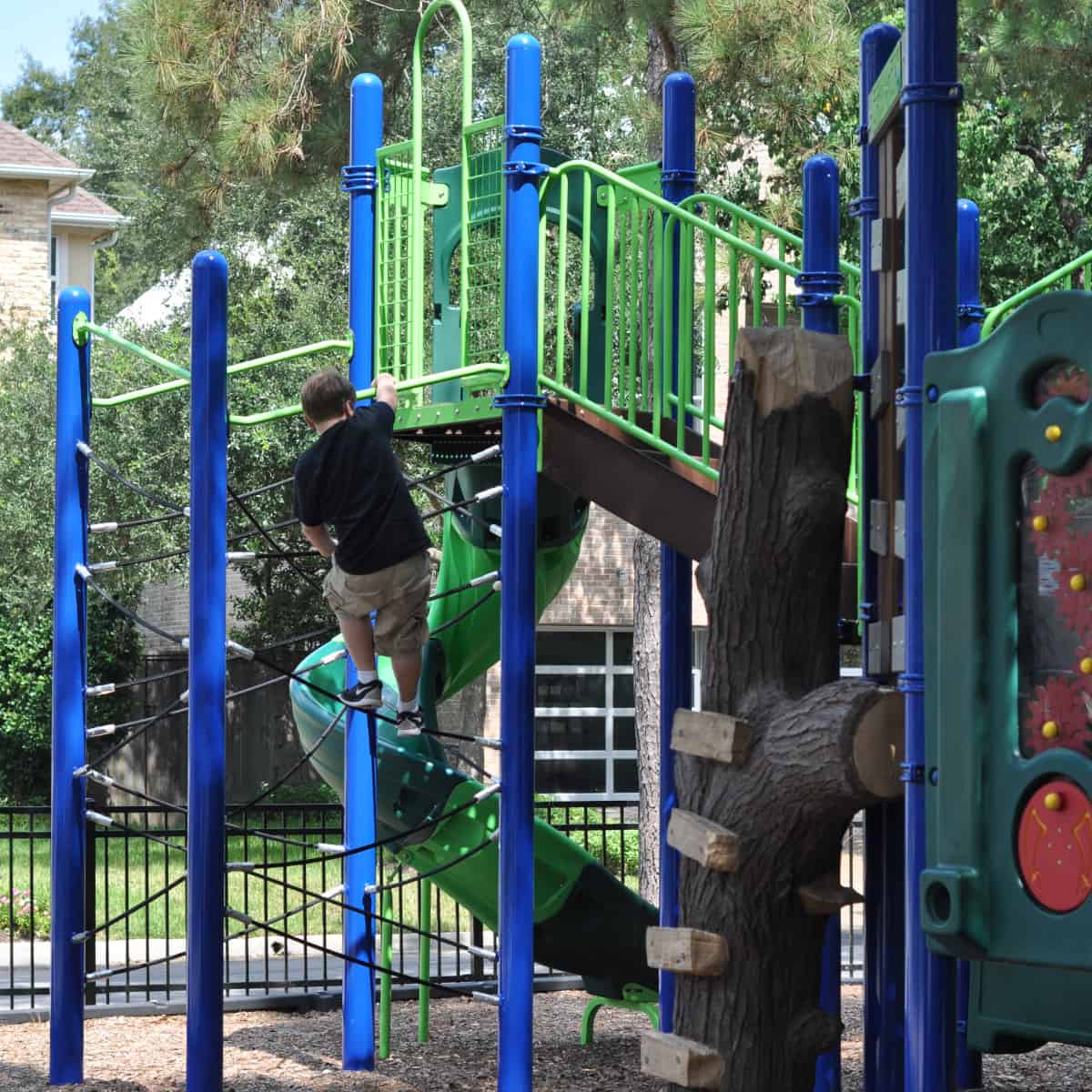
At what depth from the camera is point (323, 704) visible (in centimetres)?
846

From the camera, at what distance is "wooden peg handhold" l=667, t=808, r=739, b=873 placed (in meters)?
4.79

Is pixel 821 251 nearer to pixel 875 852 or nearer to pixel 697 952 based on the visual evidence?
pixel 875 852

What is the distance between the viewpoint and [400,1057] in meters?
8.76

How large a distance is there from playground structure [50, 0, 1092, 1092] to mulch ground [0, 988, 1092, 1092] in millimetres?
365

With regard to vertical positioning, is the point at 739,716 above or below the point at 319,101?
below

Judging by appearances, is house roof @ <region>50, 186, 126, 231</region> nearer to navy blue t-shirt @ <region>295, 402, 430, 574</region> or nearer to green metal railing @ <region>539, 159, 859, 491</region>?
green metal railing @ <region>539, 159, 859, 491</region>

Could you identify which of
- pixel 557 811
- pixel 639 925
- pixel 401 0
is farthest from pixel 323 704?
pixel 557 811

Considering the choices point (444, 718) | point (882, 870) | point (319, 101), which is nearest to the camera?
point (882, 870)

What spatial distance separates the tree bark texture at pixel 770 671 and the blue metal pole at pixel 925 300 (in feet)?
2.26

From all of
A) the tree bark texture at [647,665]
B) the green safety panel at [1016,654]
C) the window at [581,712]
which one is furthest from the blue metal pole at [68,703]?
the window at [581,712]

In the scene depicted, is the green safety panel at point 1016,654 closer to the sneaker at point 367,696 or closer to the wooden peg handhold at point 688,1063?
the wooden peg handhold at point 688,1063

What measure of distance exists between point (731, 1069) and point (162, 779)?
20085mm

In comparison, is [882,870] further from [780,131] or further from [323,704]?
[780,131]

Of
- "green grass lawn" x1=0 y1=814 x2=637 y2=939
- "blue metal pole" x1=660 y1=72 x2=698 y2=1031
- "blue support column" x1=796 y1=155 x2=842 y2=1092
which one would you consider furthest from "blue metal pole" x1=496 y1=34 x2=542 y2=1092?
"green grass lawn" x1=0 y1=814 x2=637 y2=939
